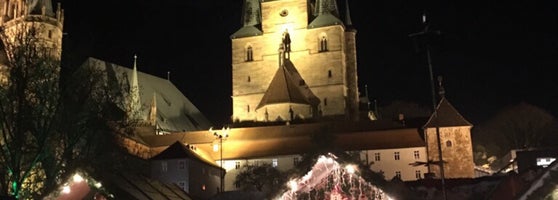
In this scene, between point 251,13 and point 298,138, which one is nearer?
point 298,138

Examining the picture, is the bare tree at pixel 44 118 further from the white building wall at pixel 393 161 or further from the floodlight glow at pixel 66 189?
the white building wall at pixel 393 161

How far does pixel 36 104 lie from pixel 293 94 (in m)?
35.8

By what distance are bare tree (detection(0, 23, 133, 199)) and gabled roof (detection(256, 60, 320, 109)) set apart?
31.4 metres

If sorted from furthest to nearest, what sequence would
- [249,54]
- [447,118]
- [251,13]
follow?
[251,13] < [249,54] < [447,118]

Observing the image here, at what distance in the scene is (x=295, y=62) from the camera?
218ft

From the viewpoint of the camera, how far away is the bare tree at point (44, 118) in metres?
27.2

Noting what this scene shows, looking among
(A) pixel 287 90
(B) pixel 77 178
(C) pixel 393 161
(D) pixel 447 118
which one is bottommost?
(B) pixel 77 178

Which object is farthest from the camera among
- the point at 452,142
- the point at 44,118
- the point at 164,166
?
Answer: the point at 164,166

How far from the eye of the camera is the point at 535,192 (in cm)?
1343

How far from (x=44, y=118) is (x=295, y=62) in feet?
130

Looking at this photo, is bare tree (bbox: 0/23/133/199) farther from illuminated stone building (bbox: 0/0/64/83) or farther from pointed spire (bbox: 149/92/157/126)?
pointed spire (bbox: 149/92/157/126)

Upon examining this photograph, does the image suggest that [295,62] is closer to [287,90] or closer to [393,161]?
[287,90]

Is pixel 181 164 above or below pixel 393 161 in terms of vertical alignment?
above

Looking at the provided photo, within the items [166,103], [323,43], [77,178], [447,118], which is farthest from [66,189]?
[166,103]
